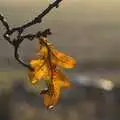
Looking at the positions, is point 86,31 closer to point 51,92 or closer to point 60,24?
point 60,24

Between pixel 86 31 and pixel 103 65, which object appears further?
pixel 86 31

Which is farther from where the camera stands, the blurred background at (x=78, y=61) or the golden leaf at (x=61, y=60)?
the blurred background at (x=78, y=61)

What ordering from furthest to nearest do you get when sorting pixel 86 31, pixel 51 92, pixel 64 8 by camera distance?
pixel 64 8 < pixel 86 31 < pixel 51 92

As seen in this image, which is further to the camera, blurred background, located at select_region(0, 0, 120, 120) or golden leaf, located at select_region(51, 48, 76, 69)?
blurred background, located at select_region(0, 0, 120, 120)

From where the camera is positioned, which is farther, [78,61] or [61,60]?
[78,61]

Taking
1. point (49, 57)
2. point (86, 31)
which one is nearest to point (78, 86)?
point (86, 31)

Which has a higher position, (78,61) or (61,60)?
(61,60)

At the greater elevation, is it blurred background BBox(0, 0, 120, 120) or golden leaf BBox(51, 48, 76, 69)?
golden leaf BBox(51, 48, 76, 69)

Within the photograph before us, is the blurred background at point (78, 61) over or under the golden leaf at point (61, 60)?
under
